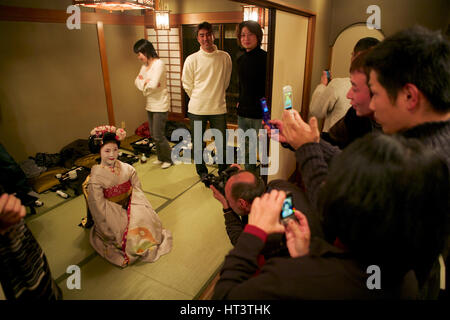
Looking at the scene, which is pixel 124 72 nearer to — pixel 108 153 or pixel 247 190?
pixel 108 153

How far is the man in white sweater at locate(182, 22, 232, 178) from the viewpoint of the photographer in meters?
3.94

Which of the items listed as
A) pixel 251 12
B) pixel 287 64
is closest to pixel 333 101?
pixel 287 64

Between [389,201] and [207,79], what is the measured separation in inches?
140

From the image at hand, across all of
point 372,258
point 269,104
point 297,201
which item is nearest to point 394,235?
point 372,258

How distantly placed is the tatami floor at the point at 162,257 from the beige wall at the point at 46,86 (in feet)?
4.43

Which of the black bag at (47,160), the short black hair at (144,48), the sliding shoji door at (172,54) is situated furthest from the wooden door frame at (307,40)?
the black bag at (47,160)

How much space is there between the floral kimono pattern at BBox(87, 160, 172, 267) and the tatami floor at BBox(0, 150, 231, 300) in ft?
0.33

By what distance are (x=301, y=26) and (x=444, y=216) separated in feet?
10.9

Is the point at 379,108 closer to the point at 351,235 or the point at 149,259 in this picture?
the point at 351,235

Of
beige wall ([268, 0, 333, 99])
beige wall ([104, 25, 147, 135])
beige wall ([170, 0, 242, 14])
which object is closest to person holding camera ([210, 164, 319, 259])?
beige wall ([268, 0, 333, 99])

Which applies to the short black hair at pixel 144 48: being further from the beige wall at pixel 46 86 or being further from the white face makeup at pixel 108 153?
the white face makeup at pixel 108 153

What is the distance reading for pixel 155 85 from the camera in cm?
445

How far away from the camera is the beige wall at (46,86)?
4.36m

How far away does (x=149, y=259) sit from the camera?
279 cm
